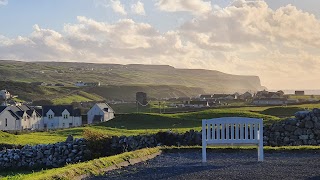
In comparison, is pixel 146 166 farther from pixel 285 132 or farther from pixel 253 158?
pixel 285 132

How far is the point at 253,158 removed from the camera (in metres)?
19.3

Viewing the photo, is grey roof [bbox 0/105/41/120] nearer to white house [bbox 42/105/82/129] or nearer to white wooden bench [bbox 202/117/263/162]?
white house [bbox 42/105/82/129]

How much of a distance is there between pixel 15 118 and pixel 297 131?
264 ft

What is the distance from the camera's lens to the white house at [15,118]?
98.2 metres

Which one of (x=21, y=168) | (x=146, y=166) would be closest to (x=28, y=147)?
(x=21, y=168)

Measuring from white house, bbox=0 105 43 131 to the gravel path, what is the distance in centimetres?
8082

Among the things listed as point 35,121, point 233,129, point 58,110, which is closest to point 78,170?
point 233,129

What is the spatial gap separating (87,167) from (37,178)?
273cm

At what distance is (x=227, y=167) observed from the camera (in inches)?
637

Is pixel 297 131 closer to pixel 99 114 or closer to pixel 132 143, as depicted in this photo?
pixel 132 143

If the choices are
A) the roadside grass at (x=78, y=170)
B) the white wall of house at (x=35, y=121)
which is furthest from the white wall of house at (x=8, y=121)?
the roadside grass at (x=78, y=170)

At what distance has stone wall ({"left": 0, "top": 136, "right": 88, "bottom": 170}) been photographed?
24422 millimetres

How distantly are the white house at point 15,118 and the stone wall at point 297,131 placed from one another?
7548 centimetres

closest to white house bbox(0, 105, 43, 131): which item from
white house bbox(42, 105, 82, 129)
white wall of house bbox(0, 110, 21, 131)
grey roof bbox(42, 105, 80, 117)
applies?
white wall of house bbox(0, 110, 21, 131)
